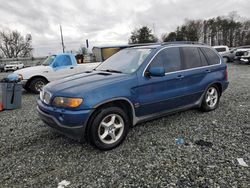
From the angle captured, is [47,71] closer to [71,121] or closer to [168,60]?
[168,60]

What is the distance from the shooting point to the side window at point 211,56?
5.08 meters

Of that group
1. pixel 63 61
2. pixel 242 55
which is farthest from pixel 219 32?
pixel 63 61

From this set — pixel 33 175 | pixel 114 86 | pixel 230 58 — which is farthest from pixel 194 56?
pixel 230 58

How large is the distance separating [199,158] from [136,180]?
110 cm

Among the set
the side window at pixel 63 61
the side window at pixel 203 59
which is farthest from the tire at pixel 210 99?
the side window at pixel 63 61

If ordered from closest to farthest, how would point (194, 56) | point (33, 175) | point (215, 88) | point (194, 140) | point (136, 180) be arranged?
1. point (136, 180)
2. point (33, 175)
3. point (194, 140)
4. point (194, 56)
5. point (215, 88)

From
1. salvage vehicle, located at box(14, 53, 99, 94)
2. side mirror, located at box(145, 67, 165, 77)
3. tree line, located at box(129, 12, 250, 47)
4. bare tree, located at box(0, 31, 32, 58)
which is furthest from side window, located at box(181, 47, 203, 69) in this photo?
bare tree, located at box(0, 31, 32, 58)

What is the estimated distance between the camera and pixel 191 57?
469 cm

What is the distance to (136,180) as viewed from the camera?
2.69 m

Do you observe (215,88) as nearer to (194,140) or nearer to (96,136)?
(194,140)

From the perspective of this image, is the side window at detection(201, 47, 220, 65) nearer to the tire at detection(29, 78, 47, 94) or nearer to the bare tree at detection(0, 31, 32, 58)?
the tire at detection(29, 78, 47, 94)

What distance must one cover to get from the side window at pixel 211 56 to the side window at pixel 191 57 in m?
0.33

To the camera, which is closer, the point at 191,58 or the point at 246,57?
the point at 191,58

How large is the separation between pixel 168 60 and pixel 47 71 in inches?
245
